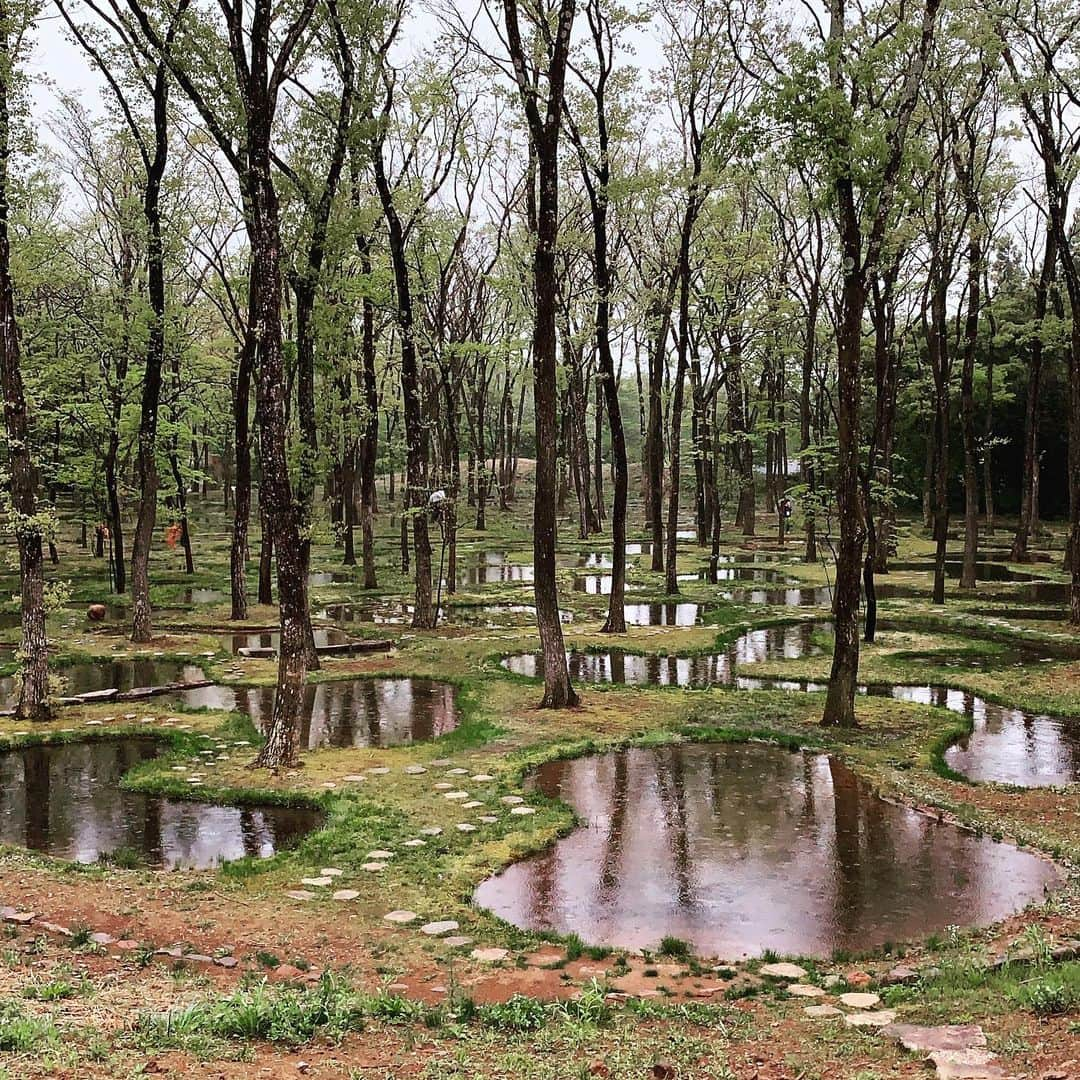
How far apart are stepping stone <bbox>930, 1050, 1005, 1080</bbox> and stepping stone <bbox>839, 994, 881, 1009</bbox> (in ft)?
2.61

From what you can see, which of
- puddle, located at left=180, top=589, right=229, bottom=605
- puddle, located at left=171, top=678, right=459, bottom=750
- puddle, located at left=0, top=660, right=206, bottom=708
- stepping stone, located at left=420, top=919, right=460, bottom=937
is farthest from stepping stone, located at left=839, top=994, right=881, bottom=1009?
puddle, located at left=180, top=589, right=229, bottom=605

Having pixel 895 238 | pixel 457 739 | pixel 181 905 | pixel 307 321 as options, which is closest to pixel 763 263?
pixel 895 238

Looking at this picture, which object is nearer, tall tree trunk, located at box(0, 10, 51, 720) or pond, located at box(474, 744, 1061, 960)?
pond, located at box(474, 744, 1061, 960)

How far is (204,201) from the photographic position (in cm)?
2998

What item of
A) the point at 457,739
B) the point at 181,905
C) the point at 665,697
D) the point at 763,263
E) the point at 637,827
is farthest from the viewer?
the point at 763,263

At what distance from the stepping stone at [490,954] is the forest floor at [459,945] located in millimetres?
21

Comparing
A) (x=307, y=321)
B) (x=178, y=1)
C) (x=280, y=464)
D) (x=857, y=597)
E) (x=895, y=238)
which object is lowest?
(x=857, y=597)

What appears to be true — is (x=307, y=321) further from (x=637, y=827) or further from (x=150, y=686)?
(x=637, y=827)

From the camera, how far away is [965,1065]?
442 centimetres

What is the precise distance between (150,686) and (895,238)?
58.2 feet

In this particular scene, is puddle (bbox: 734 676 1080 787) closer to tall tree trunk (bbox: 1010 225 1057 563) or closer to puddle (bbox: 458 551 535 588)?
puddle (bbox: 458 551 535 588)

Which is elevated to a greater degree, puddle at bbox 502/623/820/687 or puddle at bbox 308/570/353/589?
puddle at bbox 308/570/353/589

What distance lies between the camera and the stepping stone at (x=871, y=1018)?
509cm

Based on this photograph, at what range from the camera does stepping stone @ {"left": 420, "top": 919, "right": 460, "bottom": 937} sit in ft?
22.0
